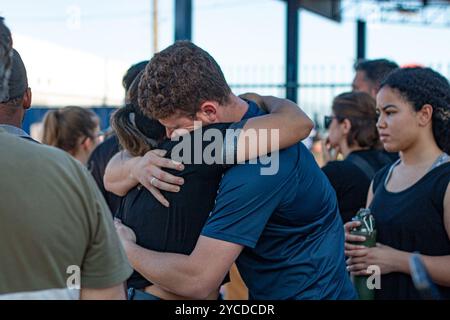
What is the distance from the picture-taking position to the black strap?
12.1ft

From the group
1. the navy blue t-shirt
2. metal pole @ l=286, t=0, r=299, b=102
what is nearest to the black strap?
the navy blue t-shirt

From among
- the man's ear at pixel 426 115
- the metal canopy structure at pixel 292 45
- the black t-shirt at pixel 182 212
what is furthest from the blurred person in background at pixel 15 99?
the metal canopy structure at pixel 292 45

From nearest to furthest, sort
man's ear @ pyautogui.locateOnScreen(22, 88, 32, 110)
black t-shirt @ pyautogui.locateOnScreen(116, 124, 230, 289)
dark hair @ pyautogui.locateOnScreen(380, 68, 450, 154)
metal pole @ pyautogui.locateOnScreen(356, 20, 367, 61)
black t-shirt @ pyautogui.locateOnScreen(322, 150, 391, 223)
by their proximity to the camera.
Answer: man's ear @ pyautogui.locateOnScreen(22, 88, 32, 110) → black t-shirt @ pyautogui.locateOnScreen(116, 124, 230, 289) → dark hair @ pyautogui.locateOnScreen(380, 68, 450, 154) → black t-shirt @ pyautogui.locateOnScreen(322, 150, 391, 223) → metal pole @ pyautogui.locateOnScreen(356, 20, 367, 61)

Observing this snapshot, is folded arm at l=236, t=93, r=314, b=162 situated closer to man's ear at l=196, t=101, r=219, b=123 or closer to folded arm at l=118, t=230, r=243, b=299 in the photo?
man's ear at l=196, t=101, r=219, b=123

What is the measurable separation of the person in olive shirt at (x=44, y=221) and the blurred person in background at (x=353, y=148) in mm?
2200

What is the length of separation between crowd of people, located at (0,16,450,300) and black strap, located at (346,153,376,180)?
1.99 ft

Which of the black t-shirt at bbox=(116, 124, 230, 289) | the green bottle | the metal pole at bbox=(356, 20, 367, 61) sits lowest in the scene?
the green bottle

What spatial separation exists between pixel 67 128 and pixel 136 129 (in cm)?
227

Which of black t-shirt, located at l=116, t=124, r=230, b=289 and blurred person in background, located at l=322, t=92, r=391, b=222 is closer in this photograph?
black t-shirt, located at l=116, t=124, r=230, b=289

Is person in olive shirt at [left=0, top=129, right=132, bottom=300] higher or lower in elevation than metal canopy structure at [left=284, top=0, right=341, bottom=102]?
lower

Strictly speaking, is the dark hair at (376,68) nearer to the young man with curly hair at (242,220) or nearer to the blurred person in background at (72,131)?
the blurred person in background at (72,131)

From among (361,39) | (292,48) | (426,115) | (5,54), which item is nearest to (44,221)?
(5,54)

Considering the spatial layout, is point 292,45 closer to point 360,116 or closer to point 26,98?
point 360,116

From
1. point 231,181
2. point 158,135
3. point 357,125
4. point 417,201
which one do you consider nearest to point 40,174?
point 231,181
